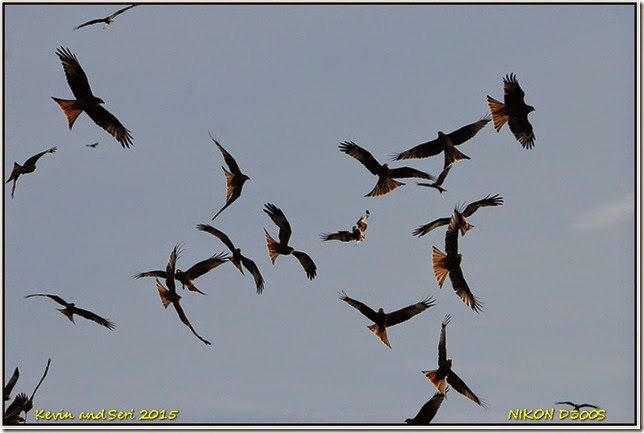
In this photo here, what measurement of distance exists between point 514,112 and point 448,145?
1.43 metres

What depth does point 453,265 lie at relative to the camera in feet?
94.4

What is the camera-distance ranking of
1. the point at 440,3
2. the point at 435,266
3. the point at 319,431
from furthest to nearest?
1. the point at 440,3
2. the point at 435,266
3. the point at 319,431

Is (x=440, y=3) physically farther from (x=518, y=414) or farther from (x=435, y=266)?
(x=518, y=414)

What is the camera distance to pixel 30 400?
95.7ft

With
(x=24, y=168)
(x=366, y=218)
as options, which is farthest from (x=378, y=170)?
(x=24, y=168)

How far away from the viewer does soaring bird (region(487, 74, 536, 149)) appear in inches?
1172

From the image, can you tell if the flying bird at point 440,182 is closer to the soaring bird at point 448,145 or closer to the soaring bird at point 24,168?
the soaring bird at point 448,145

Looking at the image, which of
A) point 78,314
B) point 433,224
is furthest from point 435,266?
point 78,314

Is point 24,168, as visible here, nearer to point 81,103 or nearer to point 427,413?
point 81,103

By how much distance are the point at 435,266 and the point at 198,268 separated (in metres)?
5.14

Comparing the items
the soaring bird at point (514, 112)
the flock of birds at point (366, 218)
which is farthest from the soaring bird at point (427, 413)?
the soaring bird at point (514, 112)

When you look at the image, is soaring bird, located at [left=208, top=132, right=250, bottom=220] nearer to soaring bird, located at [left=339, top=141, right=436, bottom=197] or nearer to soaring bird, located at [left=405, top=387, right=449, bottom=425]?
soaring bird, located at [left=339, top=141, right=436, bottom=197]

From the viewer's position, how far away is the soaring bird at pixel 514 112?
2977cm

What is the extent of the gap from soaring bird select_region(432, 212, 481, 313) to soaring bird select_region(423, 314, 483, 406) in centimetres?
77
